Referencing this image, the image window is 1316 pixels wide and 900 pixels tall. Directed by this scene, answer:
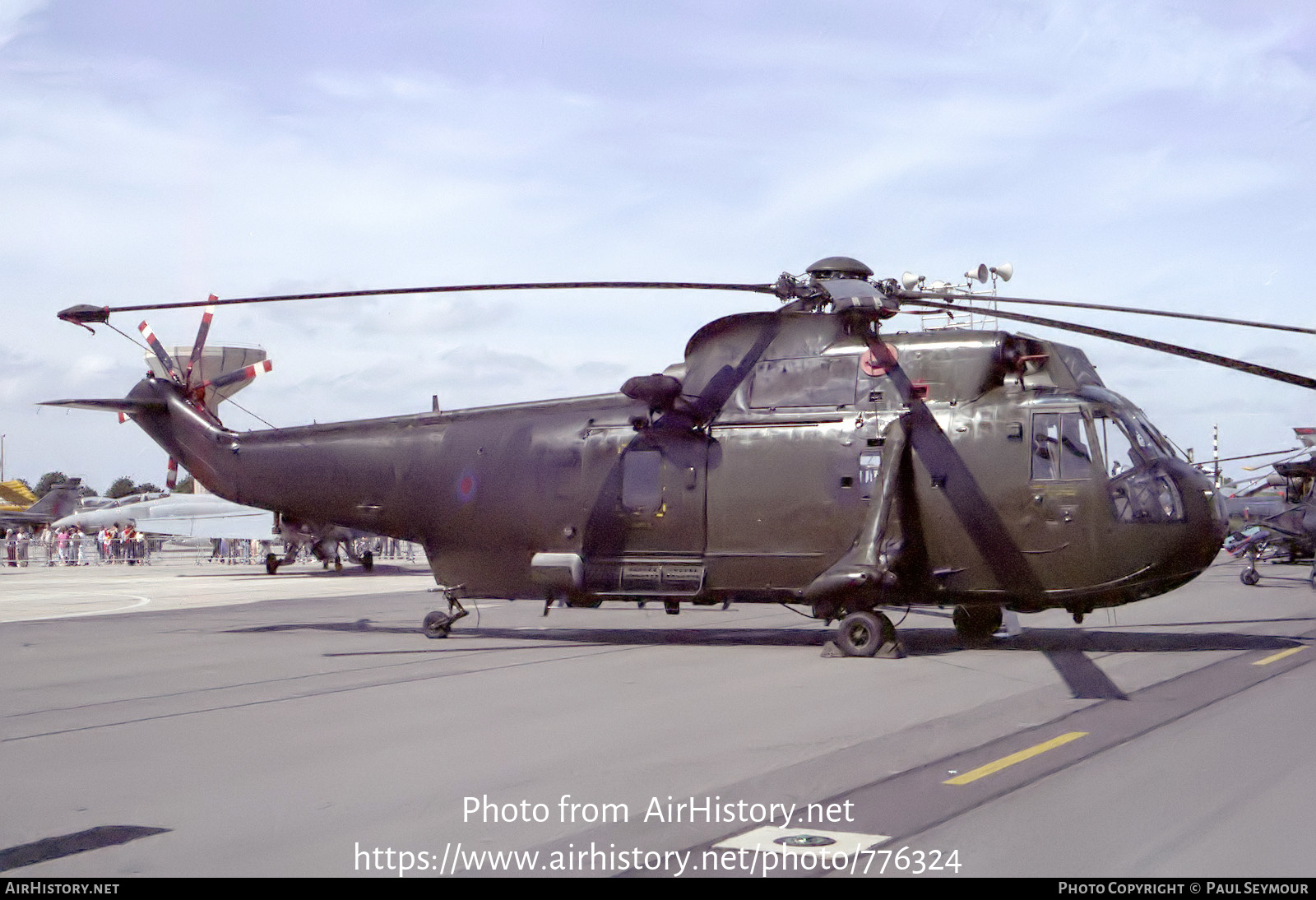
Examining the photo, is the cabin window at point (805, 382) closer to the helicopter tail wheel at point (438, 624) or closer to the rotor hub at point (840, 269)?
the rotor hub at point (840, 269)

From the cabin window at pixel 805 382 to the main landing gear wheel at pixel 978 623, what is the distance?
343cm

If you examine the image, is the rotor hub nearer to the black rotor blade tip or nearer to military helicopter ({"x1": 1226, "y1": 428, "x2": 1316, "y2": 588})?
the black rotor blade tip

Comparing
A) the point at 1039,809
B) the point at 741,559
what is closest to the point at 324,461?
the point at 741,559

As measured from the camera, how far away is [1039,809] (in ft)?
20.2

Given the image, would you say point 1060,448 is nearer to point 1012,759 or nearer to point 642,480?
point 642,480

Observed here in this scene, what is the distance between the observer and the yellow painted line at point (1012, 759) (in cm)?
697

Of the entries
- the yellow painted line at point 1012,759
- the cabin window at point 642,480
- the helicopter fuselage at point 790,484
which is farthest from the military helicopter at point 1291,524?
the yellow painted line at point 1012,759

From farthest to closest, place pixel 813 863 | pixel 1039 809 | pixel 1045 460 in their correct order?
pixel 1045 460
pixel 1039 809
pixel 813 863

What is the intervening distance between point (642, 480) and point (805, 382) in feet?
8.24

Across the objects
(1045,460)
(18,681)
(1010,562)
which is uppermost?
(1045,460)

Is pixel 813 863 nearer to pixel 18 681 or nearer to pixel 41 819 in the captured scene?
pixel 41 819

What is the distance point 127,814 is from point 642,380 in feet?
30.2

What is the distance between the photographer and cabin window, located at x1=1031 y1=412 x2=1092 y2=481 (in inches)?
A: 521

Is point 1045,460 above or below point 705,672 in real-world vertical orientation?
above
